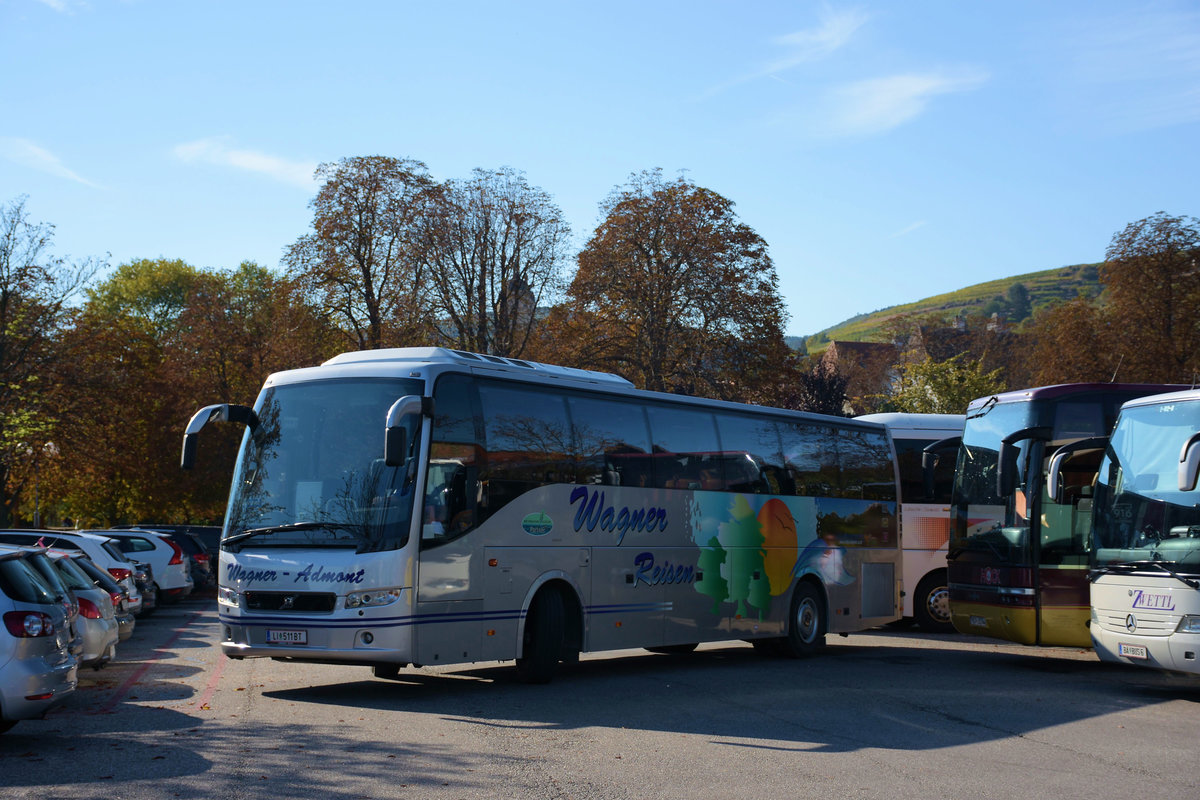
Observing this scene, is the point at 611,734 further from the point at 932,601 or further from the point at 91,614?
the point at 932,601

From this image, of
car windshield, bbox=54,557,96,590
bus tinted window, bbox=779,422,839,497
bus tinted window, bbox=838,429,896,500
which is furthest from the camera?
bus tinted window, bbox=838,429,896,500

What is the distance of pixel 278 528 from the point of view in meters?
11.9

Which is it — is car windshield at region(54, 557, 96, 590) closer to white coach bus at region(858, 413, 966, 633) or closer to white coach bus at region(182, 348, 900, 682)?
white coach bus at region(182, 348, 900, 682)

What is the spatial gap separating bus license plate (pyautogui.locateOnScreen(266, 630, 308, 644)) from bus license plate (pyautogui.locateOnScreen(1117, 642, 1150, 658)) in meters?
8.73

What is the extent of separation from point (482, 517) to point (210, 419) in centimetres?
303

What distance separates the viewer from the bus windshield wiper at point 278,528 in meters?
11.7

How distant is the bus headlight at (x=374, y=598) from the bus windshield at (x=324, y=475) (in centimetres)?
43

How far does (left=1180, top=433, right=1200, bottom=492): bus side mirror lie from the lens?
1170 centimetres

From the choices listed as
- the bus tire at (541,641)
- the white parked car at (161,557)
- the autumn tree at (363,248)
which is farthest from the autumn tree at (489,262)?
the bus tire at (541,641)

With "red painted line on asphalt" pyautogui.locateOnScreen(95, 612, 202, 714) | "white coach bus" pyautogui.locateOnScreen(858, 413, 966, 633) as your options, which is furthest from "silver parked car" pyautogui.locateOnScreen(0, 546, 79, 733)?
"white coach bus" pyautogui.locateOnScreen(858, 413, 966, 633)

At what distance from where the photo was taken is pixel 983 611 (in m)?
16.0

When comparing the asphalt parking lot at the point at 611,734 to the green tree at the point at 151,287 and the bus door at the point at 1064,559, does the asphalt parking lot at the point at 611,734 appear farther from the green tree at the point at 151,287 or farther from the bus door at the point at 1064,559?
the green tree at the point at 151,287

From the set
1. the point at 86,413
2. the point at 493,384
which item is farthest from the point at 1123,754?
the point at 86,413

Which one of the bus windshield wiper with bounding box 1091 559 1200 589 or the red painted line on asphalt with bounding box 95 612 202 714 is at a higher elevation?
the bus windshield wiper with bounding box 1091 559 1200 589
